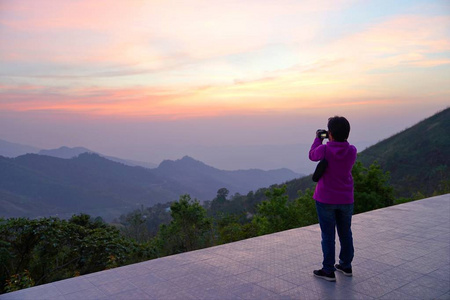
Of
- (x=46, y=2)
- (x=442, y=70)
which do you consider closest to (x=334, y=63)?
(x=442, y=70)

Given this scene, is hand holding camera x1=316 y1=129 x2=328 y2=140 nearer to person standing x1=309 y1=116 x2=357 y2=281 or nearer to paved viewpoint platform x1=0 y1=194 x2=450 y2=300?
person standing x1=309 y1=116 x2=357 y2=281

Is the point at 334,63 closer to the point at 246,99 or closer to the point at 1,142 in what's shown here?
the point at 246,99

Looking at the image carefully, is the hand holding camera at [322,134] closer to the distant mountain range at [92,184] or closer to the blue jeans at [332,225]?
the blue jeans at [332,225]

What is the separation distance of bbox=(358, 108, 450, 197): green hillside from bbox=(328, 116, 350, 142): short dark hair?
54.3 feet

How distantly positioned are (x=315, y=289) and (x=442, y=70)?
12609 mm

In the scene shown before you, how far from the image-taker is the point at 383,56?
1207 cm

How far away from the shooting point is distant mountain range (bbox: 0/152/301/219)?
189ft

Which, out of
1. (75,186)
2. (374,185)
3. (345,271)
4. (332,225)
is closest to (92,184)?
(75,186)

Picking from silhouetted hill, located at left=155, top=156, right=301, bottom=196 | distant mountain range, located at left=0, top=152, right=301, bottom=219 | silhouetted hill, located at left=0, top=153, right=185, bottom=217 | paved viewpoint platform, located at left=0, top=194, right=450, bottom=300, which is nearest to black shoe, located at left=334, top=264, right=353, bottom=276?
paved viewpoint platform, located at left=0, top=194, right=450, bottom=300

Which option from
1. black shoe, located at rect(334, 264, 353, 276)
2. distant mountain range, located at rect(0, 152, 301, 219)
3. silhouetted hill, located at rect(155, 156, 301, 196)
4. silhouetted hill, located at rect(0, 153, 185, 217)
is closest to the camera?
black shoe, located at rect(334, 264, 353, 276)

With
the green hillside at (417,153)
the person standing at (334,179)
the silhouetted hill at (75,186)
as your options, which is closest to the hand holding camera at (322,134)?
the person standing at (334,179)

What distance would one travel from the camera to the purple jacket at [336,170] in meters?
3.01

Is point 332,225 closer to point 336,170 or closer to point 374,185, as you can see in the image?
point 336,170

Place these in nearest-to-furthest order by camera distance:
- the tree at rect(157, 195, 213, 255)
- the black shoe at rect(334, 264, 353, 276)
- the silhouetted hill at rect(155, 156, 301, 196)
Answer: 1. the black shoe at rect(334, 264, 353, 276)
2. the tree at rect(157, 195, 213, 255)
3. the silhouetted hill at rect(155, 156, 301, 196)
